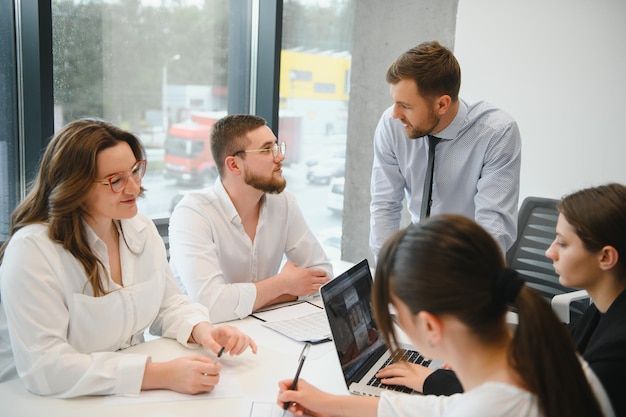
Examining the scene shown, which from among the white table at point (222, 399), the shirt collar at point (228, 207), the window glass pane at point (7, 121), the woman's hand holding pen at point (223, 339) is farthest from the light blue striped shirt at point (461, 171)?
the window glass pane at point (7, 121)

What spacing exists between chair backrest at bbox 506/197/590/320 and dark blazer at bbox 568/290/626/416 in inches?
61.4

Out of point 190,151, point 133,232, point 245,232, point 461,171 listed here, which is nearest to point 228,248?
point 245,232

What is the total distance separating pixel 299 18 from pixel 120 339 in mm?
2514

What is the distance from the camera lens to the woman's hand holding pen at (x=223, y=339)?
1708 mm

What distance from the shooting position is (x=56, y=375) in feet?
4.87

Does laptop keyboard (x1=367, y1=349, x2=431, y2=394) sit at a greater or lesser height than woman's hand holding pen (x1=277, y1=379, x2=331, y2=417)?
lesser

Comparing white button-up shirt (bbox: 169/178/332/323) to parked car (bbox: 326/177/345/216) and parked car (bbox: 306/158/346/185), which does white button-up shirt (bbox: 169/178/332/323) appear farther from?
parked car (bbox: 326/177/345/216)

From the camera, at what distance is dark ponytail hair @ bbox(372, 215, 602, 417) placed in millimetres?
1010

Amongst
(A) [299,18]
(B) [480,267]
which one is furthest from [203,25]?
(B) [480,267]

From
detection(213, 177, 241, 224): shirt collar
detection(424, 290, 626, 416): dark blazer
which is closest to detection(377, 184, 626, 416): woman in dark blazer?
detection(424, 290, 626, 416): dark blazer

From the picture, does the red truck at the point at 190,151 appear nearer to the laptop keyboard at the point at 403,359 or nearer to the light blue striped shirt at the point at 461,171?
the light blue striped shirt at the point at 461,171

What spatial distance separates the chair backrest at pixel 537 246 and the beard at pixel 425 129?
1.04m

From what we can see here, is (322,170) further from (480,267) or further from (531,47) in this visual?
(480,267)

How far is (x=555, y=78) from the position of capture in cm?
311
